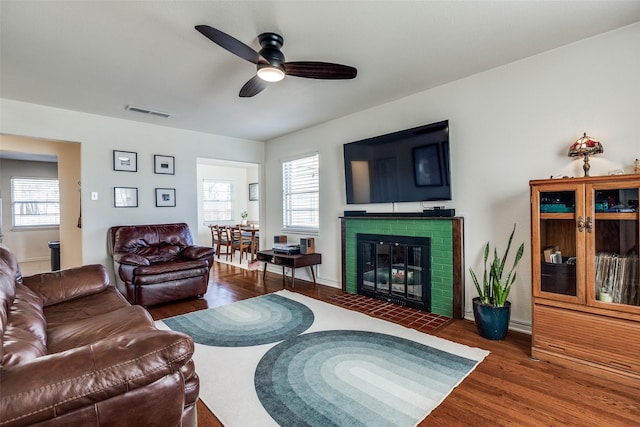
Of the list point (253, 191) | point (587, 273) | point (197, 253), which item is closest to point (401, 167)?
point (587, 273)

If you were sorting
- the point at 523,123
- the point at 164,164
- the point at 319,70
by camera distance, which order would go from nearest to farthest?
the point at 319,70
the point at 523,123
the point at 164,164

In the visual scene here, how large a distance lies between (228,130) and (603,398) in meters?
5.14

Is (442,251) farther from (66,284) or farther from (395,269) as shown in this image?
(66,284)

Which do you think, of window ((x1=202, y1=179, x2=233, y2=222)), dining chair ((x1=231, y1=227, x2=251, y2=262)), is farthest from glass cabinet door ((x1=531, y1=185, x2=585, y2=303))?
window ((x1=202, y1=179, x2=233, y2=222))

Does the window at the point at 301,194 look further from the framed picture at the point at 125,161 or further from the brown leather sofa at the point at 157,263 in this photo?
the framed picture at the point at 125,161

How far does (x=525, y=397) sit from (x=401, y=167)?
2.40 meters

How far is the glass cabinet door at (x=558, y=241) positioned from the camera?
2.21 meters

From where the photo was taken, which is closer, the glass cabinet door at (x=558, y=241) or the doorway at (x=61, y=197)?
the glass cabinet door at (x=558, y=241)

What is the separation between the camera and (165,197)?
4.79 metres

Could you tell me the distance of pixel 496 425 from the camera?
1.63 meters

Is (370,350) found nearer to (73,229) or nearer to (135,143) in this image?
(135,143)

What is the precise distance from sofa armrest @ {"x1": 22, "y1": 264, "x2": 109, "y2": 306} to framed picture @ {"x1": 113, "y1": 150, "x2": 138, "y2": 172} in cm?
219

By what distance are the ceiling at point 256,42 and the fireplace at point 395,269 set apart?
1.74m

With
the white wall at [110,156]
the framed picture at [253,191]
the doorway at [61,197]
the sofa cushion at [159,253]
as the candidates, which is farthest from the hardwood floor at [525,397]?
the framed picture at [253,191]
